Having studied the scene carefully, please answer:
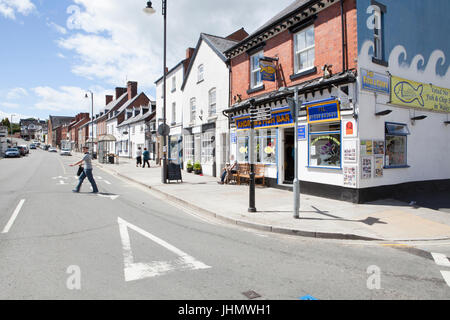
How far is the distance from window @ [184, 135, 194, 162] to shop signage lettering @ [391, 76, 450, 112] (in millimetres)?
14041

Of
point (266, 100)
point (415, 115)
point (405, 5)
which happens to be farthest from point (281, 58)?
point (415, 115)

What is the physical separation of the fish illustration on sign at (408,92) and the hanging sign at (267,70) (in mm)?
4773

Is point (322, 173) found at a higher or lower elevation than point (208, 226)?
higher

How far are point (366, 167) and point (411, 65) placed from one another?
16.2ft

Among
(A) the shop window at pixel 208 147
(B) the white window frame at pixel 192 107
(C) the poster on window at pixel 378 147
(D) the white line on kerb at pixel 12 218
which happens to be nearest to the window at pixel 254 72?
(A) the shop window at pixel 208 147

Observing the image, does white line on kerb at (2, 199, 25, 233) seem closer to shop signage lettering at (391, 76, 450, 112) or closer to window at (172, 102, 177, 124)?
shop signage lettering at (391, 76, 450, 112)

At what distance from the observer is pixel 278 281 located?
4.07m

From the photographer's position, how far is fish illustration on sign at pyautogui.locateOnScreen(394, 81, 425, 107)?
35.3ft

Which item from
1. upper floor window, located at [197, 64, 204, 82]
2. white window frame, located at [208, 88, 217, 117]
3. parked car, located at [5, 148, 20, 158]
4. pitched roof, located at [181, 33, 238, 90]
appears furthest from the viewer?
parked car, located at [5, 148, 20, 158]

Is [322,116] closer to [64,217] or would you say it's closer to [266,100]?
[266,100]

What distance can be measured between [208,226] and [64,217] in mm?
3780

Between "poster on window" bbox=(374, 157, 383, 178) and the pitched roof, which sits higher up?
the pitched roof

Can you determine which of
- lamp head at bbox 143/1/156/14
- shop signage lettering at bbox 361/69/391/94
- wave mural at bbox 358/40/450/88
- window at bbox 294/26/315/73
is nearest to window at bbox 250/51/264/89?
window at bbox 294/26/315/73
